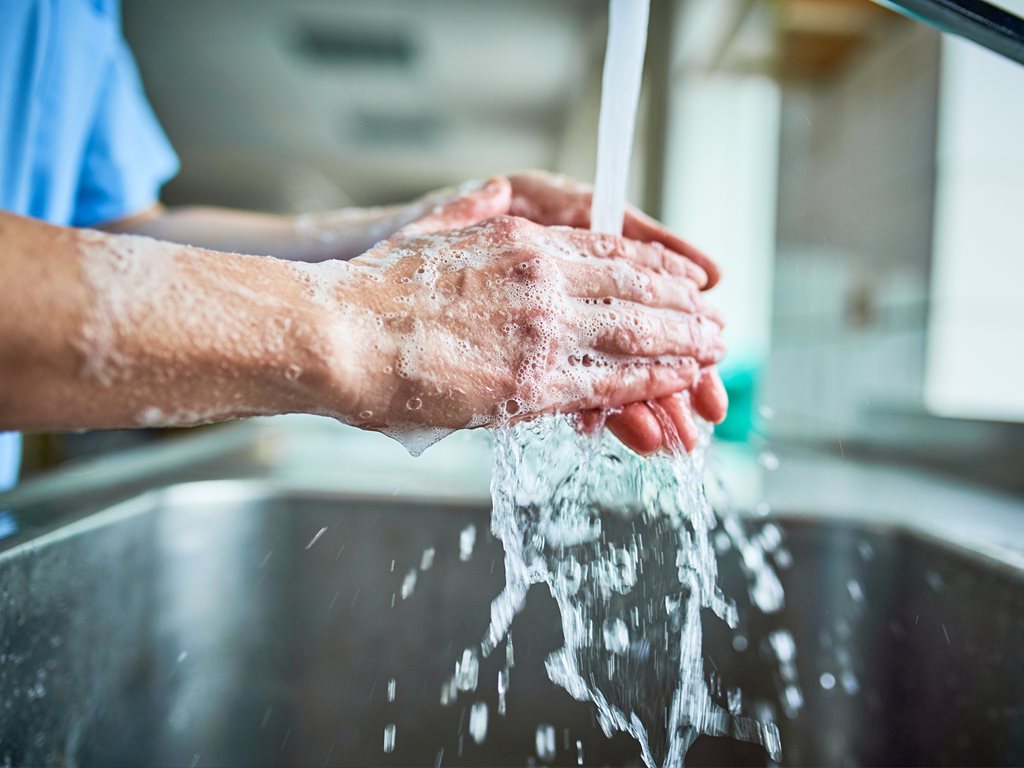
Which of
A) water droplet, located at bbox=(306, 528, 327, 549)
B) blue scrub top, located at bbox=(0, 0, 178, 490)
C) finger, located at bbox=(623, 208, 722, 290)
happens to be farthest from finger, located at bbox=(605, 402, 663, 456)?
blue scrub top, located at bbox=(0, 0, 178, 490)

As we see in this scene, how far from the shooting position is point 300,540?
0.62m

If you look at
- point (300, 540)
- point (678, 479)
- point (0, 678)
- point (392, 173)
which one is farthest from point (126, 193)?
point (392, 173)

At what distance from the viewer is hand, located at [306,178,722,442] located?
1.00 feet

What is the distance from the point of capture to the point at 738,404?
47.7 inches

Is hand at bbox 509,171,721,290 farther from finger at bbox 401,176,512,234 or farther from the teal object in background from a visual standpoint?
the teal object in background

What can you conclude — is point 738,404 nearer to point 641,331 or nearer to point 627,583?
point 627,583

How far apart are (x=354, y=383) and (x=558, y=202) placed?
0.84 feet

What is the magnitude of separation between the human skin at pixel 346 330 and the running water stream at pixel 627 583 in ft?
0.29

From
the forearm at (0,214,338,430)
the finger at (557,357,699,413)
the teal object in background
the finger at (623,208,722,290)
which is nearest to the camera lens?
the forearm at (0,214,338,430)

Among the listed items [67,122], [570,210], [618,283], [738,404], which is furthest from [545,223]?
[738,404]

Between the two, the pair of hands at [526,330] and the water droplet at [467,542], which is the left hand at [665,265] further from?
the water droplet at [467,542]

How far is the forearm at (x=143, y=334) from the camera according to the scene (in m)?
0.25

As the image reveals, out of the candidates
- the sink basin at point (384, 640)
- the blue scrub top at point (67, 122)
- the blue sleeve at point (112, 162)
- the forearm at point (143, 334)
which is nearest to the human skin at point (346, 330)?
the forearm at point (143, 334)

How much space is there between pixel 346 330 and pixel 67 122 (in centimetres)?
59
